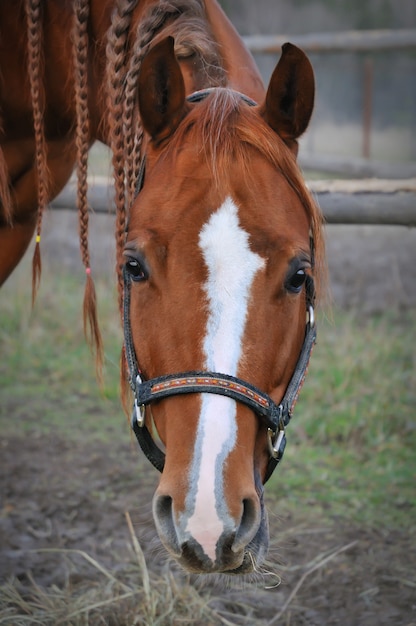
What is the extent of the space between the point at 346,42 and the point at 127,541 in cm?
392

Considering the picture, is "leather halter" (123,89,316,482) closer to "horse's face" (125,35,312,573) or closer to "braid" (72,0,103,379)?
"horse's face" (125,35,312,573)

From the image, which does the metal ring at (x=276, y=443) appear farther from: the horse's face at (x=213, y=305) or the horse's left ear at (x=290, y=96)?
the horse's left ear at (x=290, y=96)

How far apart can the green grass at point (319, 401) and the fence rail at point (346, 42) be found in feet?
6.17

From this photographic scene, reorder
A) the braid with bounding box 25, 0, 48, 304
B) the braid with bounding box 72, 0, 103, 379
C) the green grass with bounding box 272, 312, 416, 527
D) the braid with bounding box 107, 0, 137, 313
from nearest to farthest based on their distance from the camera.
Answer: the braid with bounding box 107, 0, 137, 313
the braid with bounding box 72, 0, 103, 379
the braid with bounding box 25, 0, 48, 304
the green grass with bounding box 272, 312, 416, 527

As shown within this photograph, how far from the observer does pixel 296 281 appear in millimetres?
1639

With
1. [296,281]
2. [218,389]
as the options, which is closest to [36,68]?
[296,281]

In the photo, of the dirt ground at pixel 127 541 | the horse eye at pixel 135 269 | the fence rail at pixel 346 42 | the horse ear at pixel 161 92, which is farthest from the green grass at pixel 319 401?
the fence rail at pixel 346 42

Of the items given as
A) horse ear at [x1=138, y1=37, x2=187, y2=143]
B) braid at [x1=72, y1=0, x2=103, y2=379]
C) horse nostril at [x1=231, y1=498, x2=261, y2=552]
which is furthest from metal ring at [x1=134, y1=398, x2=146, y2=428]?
horse ear at [x1=138, y1=37, x2=187, y2=143]

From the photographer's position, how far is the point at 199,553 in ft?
4.66

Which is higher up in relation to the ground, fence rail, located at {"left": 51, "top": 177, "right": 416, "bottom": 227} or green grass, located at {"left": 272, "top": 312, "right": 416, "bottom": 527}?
fence rail, located at {"left": 51, "top": 177, "right": 416, "bottom": 227}

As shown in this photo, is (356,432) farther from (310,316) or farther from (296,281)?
(296,281)

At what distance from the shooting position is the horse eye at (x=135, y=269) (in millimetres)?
1646

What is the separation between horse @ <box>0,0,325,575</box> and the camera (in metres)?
1.46

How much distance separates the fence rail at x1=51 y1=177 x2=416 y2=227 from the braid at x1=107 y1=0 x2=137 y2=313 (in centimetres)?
102
